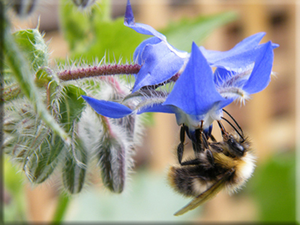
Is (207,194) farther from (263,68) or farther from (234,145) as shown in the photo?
(263,68)

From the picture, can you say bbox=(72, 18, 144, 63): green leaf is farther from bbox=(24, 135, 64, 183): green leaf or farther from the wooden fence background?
the wooden fence background

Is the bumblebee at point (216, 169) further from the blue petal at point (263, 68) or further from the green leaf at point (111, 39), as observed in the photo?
the green leaf at point (111, 39)

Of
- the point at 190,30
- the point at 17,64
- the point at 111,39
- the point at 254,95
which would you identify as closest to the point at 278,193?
the point at 254,95

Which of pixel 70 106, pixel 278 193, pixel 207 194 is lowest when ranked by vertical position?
pixel 278 193

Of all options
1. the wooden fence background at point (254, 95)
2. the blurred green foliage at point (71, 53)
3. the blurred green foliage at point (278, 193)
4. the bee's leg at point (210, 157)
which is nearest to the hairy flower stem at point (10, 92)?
the blurred green foliage at point (71, 53)

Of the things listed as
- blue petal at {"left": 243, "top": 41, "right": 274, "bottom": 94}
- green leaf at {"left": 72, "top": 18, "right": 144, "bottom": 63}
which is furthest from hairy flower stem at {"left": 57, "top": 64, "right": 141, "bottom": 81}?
green leaf at {"left": 72, "top": 18, "right": 144, "bottom": 63}
